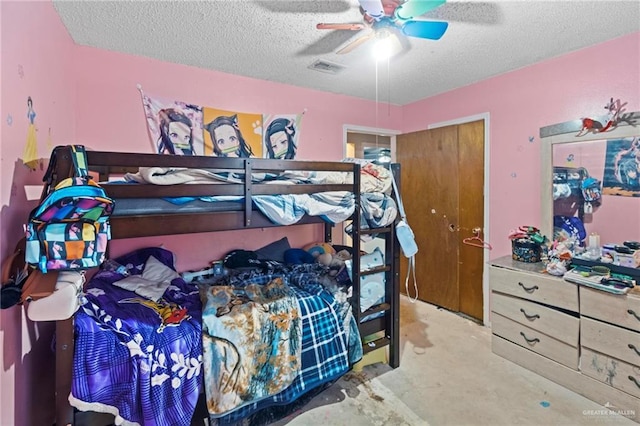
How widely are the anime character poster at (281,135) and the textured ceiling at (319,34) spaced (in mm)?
379

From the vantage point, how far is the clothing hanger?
10.00 ft

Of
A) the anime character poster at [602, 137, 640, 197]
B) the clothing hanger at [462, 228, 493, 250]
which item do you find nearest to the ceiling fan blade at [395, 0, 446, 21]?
the anime character poster at [602, 137, 640, 197]

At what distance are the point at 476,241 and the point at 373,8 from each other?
2428 millimetres

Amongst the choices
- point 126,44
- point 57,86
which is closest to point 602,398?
point 57,86

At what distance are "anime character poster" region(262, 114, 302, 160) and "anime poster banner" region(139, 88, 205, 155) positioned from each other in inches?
23.4

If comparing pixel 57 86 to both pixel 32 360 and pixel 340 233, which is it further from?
pixel 340 233

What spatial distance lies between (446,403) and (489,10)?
2366 mm

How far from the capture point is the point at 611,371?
1.90m

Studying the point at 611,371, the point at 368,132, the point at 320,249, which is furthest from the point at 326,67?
the point at 611,371

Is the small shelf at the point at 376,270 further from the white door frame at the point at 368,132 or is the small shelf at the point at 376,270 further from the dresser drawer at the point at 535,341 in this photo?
the white door frame at the point at 368,132

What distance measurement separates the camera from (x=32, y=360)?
145 cm

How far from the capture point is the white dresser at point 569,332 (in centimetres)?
184

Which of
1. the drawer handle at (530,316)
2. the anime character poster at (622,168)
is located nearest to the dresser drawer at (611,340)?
the drawer handle at (530,316)

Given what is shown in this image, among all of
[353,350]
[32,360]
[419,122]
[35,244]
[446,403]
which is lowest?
[446,403]
